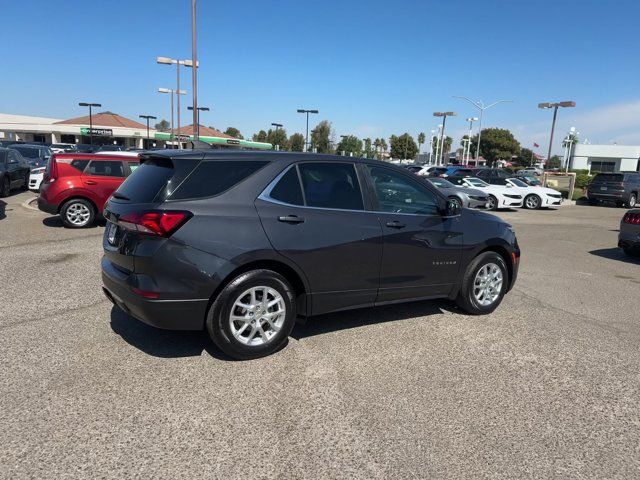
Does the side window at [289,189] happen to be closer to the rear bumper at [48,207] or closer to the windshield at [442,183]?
the rear bumper at [48,207]

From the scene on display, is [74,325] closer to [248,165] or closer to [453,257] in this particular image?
[248,165]

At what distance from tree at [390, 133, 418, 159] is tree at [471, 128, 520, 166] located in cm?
1483

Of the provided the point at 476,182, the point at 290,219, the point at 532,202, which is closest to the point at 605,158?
the point at 532,202

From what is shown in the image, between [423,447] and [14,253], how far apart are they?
7523 mm

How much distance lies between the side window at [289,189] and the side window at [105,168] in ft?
25.8

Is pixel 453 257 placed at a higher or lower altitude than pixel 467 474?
higher

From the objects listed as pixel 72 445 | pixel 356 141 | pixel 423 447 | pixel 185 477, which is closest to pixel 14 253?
pixel 72 445

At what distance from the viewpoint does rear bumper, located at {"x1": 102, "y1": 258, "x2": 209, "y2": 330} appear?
145 inches

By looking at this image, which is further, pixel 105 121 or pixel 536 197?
pixel 105 121

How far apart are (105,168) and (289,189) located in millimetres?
8071

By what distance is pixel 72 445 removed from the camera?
9.26ft

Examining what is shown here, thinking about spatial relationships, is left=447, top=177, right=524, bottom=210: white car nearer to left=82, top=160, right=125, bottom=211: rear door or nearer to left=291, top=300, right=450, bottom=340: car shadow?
left=82, top=160, right=125, bottom=211: rear door

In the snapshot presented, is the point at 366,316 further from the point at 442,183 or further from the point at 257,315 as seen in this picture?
the point at 442,183

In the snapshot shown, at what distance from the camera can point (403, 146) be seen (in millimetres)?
98938
